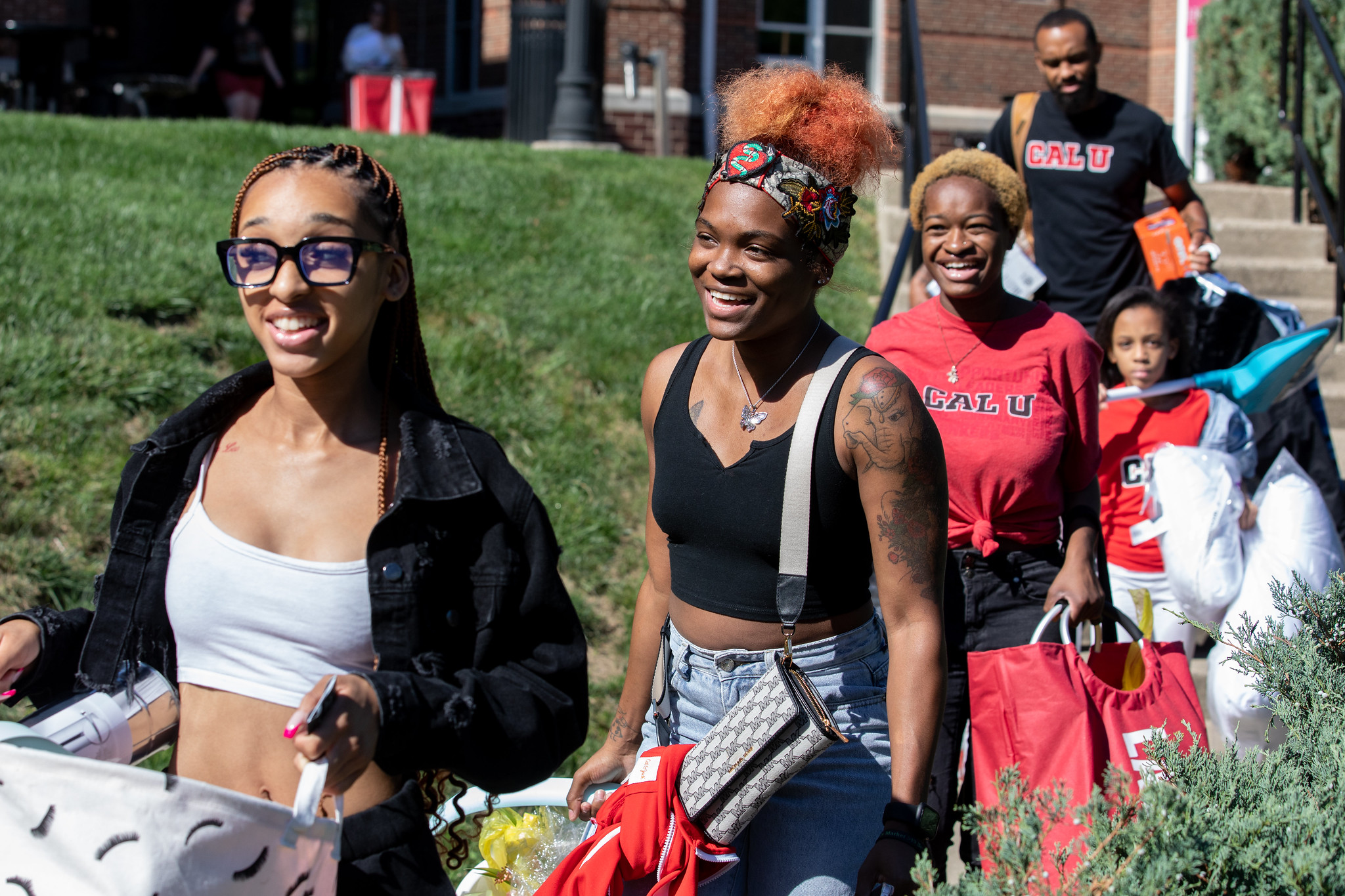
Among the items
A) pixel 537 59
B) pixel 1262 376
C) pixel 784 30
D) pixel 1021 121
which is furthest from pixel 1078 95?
pixel 784 30

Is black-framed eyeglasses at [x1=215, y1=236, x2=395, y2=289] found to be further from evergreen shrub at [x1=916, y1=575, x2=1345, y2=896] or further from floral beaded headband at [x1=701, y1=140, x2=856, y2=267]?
evergreen shrub at [x1=916, y1=575, x2=1345, y2=896]

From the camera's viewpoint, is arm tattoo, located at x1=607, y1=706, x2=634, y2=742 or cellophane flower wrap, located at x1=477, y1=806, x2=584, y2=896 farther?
cellophane flower wrap, located at x1=477, y1=806, x2=584, y2=896

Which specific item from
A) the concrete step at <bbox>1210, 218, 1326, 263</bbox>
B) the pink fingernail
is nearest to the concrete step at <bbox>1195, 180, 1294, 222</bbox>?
the concrete step at <bbox>1210, 218, 1326, 263</bbox>

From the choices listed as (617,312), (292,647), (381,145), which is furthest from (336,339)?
(381,145)

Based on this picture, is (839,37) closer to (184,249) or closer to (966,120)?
(966,120)

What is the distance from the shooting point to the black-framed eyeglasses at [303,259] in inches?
81.7

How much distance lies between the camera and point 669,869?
2143 mm

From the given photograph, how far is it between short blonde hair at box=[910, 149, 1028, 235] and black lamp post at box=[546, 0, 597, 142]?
860 centimetres

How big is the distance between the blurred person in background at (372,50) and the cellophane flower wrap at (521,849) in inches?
539

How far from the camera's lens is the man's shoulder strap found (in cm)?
509

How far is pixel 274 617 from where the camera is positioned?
202 centimetres

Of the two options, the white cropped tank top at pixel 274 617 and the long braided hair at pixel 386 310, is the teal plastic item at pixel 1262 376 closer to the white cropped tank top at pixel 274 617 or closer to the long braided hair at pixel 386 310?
the long braided hair at pixel 386 310

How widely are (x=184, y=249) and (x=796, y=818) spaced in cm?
550

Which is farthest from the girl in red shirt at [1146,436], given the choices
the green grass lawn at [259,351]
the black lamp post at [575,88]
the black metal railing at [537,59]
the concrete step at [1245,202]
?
the black metal railing at [537,59]
